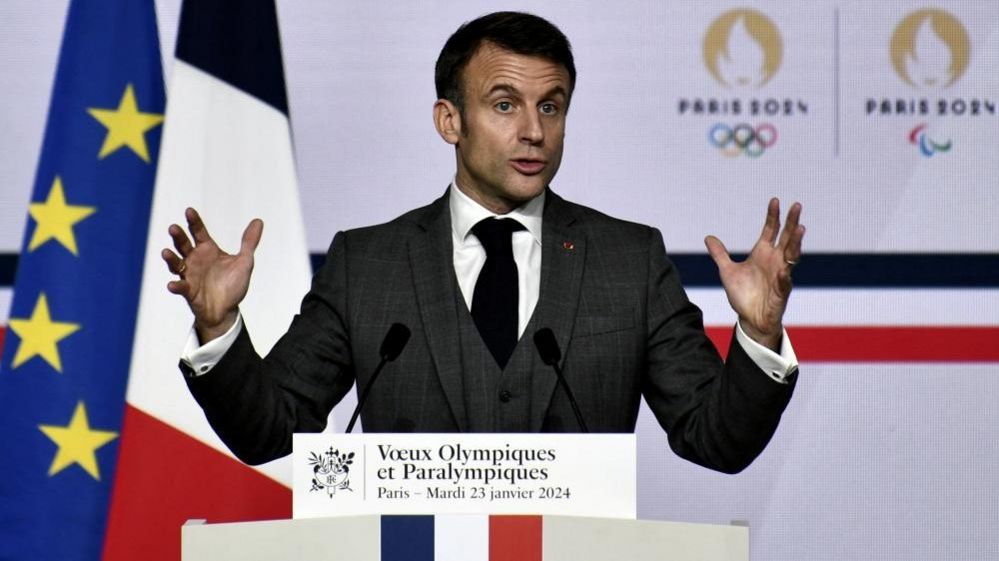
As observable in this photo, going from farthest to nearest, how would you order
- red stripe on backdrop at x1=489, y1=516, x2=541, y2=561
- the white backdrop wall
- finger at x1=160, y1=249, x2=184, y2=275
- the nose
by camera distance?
1. the white backdrop wall
2. the nose
3. finger at x1=160, y1=249, x2=184, y2=275
4. red stripe on backdrop at x1=489, y1=516, x2=541, y2=561

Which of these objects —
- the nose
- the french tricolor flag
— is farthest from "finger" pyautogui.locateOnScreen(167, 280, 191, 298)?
the french tricolor flag

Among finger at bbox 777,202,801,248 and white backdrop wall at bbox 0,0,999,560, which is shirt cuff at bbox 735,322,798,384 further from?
white backdrop wall at bbox 0,0,999,560

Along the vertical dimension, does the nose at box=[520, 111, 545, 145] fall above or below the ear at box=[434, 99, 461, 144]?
below

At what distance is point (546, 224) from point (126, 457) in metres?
1.65

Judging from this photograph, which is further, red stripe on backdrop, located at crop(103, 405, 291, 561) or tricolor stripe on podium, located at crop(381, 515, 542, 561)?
red stripe on backdrop, located at crop(103, 405, 291, 561)

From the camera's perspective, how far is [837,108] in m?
3.92

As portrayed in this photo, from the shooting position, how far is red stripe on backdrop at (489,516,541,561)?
1.86 m

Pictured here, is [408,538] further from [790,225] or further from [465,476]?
[790,225]

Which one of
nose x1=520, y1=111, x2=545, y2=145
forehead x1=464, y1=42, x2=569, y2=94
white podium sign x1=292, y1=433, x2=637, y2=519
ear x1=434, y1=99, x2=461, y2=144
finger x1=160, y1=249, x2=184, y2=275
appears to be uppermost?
forehead x1=464, y1=42, x2=569, y2=94

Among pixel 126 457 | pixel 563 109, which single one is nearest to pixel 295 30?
pixel 126 457

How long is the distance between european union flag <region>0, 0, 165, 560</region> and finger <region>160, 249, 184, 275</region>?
5.54 ft

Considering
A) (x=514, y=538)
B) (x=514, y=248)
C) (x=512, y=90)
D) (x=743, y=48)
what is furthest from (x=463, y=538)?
(x=743, y=48)

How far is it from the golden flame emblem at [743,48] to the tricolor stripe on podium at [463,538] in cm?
236

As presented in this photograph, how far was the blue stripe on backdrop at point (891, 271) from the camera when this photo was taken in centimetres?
392
